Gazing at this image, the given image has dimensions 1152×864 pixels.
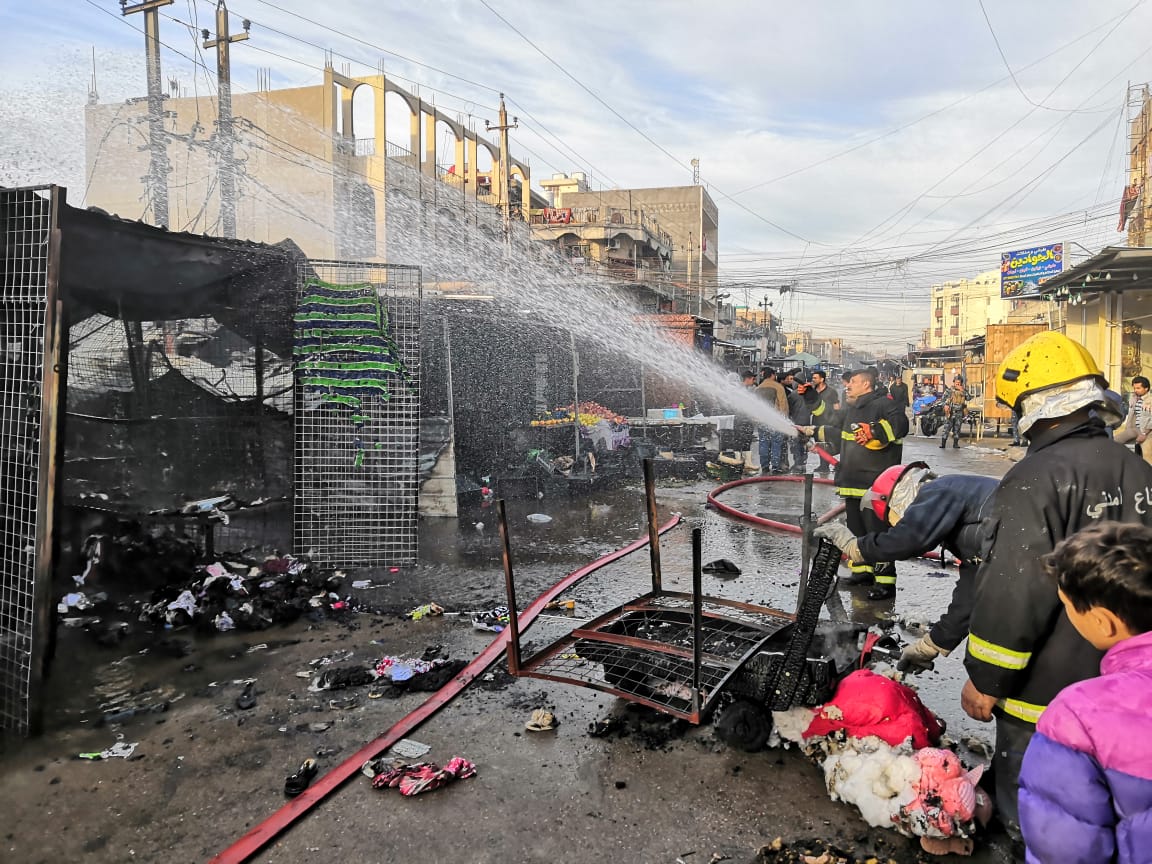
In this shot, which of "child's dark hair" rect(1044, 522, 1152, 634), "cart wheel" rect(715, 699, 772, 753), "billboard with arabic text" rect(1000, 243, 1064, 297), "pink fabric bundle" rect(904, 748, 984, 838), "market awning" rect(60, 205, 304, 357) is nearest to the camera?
"child's dark hair" rect(1044, 522, 1152, 634)

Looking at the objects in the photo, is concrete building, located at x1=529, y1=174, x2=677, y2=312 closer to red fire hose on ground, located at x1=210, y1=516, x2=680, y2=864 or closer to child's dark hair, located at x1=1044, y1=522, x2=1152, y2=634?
red fire hose on ground, located at x1=210, y1=516, x2=680, y2=864

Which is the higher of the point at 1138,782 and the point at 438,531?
the point at 1138,782

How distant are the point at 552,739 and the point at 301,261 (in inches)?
190

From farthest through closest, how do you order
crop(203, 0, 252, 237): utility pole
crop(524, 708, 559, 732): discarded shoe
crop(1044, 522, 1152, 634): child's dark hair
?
crop(203, 0, 252, 237): utility pole < crop(524, 708, 559, 732): discarded shoe < crop(1044, 522, 1152, 634): child's dark hair

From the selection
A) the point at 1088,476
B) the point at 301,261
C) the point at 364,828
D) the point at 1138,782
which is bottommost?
the point at 364,828

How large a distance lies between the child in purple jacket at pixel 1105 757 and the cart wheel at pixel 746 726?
1943 mm

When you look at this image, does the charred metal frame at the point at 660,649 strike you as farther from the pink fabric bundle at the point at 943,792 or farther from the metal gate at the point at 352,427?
the metal gate at the point at 352,427

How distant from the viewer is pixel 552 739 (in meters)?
3.62

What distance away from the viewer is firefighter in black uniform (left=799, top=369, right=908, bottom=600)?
21.4 feet

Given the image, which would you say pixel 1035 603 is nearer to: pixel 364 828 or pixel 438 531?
pixel 364 828

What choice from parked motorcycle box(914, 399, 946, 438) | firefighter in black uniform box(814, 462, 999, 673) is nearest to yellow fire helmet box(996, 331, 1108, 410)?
firefighter in black uniform box(814, 462, 999, 673)

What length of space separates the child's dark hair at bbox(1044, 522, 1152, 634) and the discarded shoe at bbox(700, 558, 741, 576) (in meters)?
5.13

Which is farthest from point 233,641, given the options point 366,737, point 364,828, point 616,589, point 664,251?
point 664,251

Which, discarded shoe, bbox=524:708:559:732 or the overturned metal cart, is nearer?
the overturned metal cart
